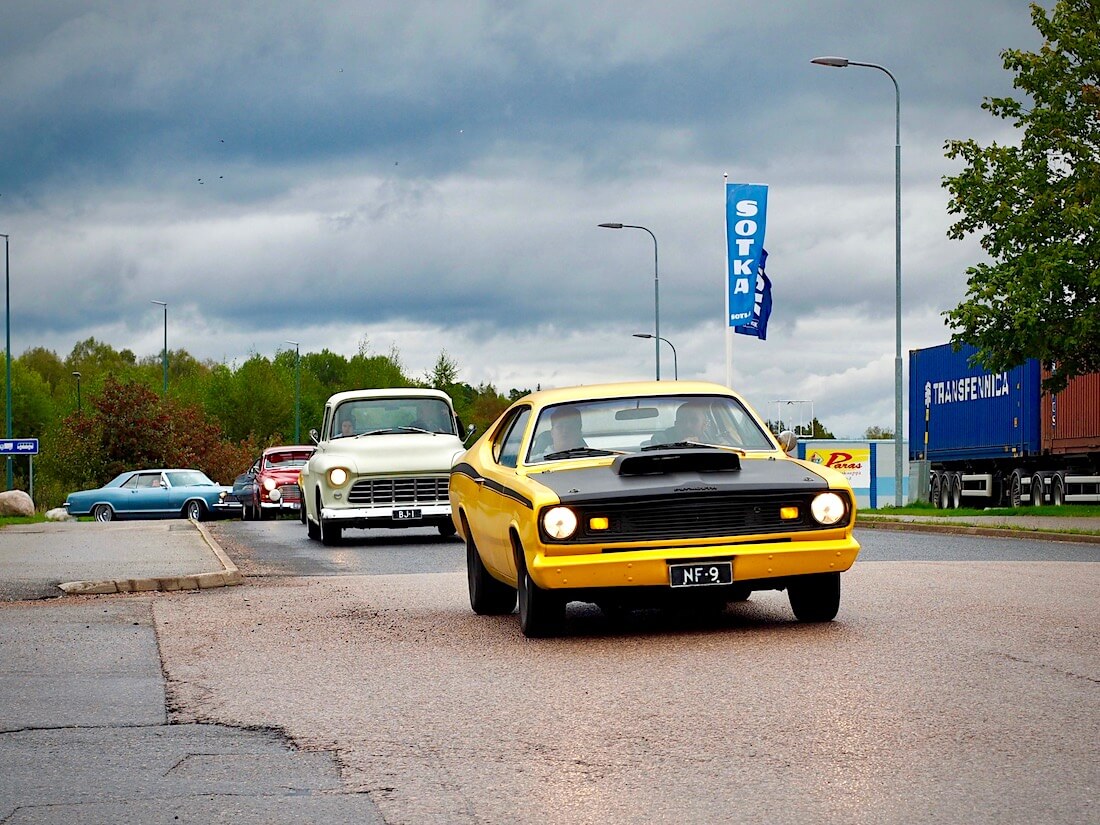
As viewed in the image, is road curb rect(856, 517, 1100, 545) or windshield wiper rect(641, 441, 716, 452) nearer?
Answer: windshield wiper rect(641, 441, 716, 452)

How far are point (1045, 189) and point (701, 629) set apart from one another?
23.2m

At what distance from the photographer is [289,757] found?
20.7ft

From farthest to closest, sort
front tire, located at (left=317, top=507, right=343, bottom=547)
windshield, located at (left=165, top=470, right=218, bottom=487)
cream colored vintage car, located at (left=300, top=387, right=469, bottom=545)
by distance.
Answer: windshield, located at (left=165, top=470, right=218, bottom=487) < front tire, located at (left=317, top=507, right=343, bottom=547) < cream colored vintage car, located at (left=300, top=387, right=469, bottom=545)

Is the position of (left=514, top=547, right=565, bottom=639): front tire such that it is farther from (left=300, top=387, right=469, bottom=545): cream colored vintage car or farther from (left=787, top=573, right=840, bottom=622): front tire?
(left=300, top=387, right=469, bottom=545): cream colored vintage car

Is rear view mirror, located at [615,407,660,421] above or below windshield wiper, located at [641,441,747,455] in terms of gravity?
above

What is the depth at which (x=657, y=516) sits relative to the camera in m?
9.55

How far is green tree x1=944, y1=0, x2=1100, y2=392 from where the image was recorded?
29906 mm

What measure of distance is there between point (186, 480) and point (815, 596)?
113 ft

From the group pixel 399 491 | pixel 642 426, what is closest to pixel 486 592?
pixel 642 426

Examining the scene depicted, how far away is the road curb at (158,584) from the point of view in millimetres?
13820

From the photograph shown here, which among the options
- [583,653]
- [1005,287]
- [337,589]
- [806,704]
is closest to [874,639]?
[583,653]

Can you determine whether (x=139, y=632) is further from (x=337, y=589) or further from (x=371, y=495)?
(x=371, y=495)

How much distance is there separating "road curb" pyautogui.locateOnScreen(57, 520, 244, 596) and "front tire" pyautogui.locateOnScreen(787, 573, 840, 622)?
6.11 meters

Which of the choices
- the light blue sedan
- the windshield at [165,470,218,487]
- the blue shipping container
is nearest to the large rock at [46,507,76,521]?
the light blue sedan
